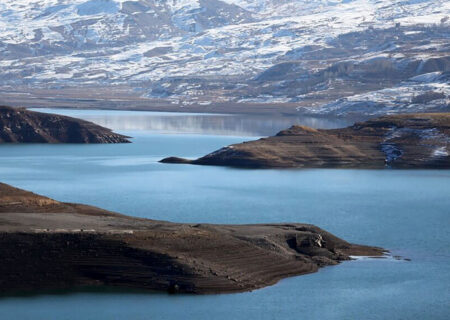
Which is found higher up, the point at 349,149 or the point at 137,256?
the point at 137,256

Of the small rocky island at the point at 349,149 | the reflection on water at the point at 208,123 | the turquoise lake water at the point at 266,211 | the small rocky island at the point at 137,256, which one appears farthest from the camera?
the reflection on water at the point at 208,123

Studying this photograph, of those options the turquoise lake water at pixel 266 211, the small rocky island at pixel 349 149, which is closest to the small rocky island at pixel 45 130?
the turquoise lake water at pixel 266 211

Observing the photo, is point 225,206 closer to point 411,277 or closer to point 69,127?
point 411,277

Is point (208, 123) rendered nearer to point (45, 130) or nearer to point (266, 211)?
point (45, 130)

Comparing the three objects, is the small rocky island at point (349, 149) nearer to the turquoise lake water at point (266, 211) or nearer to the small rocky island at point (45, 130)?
the turquoise lake water at point (266, 211)

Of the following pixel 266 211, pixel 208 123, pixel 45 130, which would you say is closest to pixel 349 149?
pixel 266 211

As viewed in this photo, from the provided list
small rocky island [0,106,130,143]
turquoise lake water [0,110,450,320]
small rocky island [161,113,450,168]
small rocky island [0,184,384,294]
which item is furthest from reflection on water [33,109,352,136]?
small rocky island [0,184,384,294]

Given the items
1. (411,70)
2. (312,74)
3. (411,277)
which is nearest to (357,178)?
(411,277)
